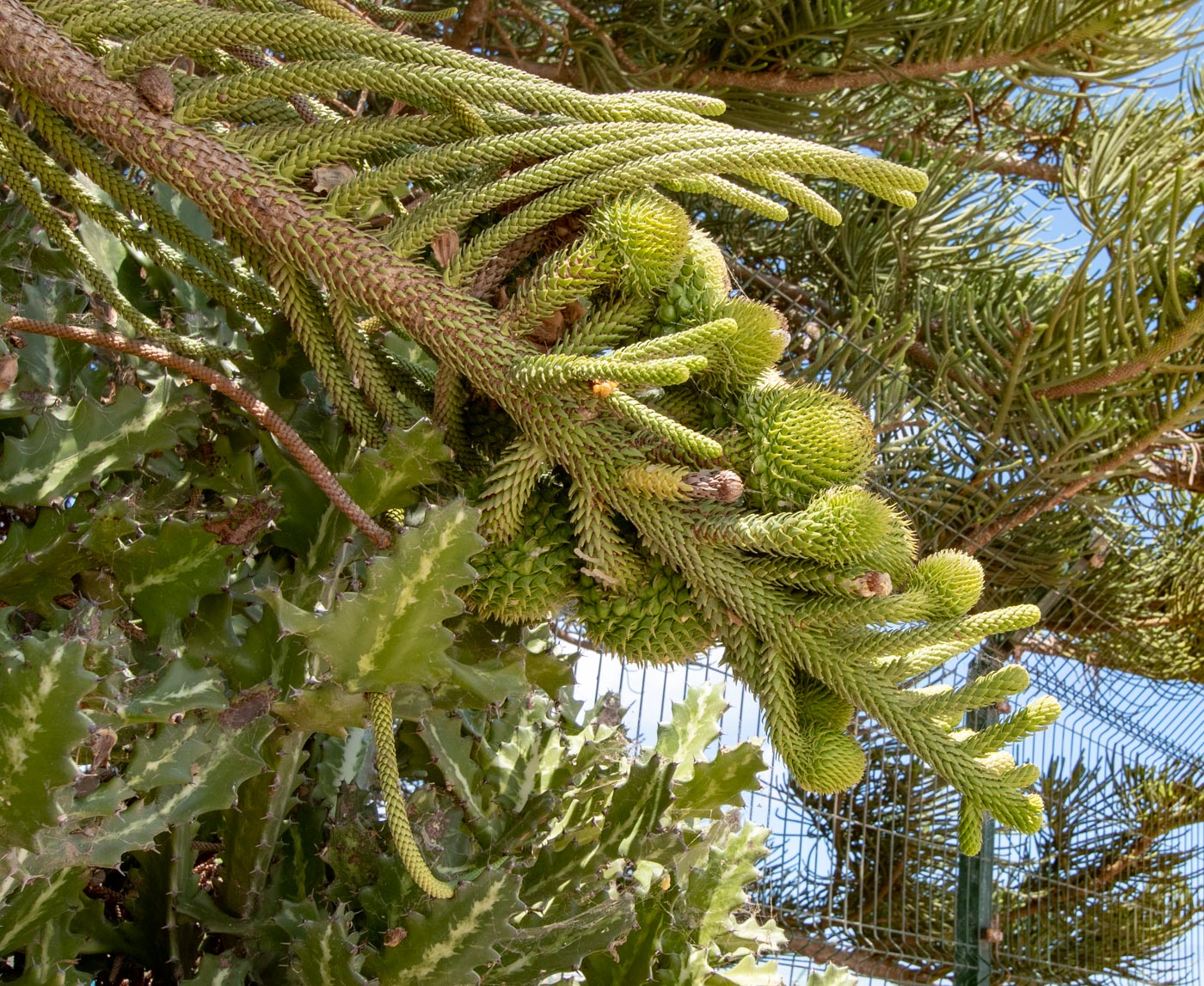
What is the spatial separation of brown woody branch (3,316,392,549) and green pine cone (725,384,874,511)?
0.86 feet

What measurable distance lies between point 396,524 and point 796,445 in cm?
33

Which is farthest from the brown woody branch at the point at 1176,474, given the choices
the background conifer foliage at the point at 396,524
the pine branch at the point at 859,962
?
the background conifer foliage at the point at 396,524

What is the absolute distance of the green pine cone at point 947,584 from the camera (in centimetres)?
69

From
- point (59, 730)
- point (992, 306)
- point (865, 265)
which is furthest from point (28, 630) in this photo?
point (992, 306)

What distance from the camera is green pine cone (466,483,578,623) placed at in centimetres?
73

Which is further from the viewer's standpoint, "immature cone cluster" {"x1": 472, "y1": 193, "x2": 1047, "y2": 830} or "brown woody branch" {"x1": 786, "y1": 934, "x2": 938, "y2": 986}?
"brown woody branch" {"x1": 786, "y1": 934, "x2": 938, "y2": 986}

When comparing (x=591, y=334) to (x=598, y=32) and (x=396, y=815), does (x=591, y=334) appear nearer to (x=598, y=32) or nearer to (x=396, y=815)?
(x=396, y=815)

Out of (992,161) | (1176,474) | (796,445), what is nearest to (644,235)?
(796,445)

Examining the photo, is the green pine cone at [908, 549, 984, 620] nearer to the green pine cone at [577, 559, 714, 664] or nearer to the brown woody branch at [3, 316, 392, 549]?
the green pine cone at [577, 559, 714, 664]

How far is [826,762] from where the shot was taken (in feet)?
2.25

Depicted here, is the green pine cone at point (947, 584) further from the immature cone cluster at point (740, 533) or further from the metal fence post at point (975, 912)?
the metal fence post at point (975, 912)

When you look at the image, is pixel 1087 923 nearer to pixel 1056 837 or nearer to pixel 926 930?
pixel 1056 837

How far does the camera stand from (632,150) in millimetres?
709

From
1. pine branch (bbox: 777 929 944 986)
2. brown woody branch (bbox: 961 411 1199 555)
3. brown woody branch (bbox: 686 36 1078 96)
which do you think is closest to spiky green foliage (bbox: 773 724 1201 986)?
pine branch (bbox: 777 929 944 986)
